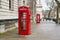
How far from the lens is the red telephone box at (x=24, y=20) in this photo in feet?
48.3

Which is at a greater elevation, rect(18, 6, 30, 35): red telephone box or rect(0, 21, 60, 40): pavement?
rect(18, 6, 30, 35): red telephone box

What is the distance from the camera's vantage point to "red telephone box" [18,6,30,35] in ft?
48.3

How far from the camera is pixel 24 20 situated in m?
14.9

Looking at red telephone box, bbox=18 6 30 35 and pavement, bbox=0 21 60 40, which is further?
red telephone box, bbox=18 6 30 35

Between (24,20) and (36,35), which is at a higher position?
(24,20)

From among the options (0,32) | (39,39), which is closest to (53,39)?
(39,39)

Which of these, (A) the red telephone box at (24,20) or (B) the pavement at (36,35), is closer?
(B) the pavement at (36,35)

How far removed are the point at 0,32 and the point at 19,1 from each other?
47.1 ft

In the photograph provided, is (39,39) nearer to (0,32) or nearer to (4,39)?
(4,39)

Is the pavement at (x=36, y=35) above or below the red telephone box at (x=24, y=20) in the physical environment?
below

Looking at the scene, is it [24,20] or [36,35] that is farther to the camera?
[24,20]

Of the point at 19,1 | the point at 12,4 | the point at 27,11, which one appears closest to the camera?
the point at 27,11

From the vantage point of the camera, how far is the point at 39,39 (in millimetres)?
11852

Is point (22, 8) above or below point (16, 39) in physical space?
above
